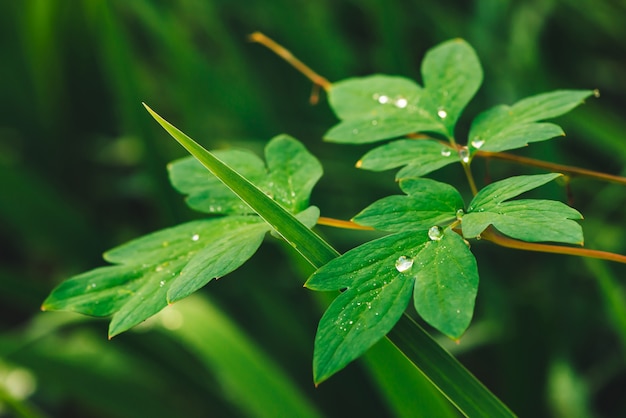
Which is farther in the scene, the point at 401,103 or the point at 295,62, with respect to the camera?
the point at 295,62

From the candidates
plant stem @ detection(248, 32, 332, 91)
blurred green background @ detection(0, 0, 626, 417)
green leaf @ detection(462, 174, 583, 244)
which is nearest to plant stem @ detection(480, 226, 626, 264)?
green leaf @ detection(462, 174, 583, 244)

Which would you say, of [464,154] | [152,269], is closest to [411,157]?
[464,154]

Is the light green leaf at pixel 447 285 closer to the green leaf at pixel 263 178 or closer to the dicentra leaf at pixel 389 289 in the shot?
the dicentra leaf at pixel 389 289

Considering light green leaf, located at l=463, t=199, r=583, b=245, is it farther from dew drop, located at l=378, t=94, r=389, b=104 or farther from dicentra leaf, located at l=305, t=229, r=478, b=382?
dew drop, located at l=378, t=94, r=389, b=104

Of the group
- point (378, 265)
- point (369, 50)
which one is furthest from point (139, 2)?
point (378, 265)

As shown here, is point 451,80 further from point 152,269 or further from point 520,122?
point 152,269

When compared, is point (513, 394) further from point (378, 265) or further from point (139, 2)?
point (139, 2)

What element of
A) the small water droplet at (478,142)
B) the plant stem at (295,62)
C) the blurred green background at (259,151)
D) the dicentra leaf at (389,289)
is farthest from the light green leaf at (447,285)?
the blurred green background at (259,151)
